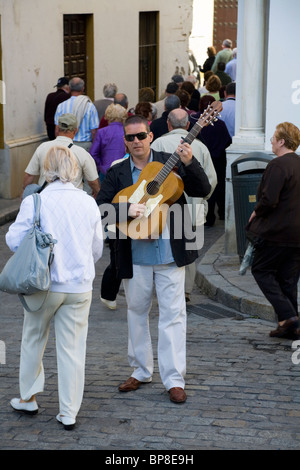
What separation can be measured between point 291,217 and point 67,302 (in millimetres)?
2496

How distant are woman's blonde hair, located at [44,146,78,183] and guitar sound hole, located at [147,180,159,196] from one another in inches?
26.1

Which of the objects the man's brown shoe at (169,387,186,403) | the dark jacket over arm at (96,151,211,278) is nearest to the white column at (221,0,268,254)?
the dark jacket over arm at (96,151,211,278)

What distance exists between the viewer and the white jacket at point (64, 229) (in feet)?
18.0

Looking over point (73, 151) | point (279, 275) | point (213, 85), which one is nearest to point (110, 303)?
point (73, 151)

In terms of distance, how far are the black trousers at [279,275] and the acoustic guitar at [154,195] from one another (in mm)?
1704

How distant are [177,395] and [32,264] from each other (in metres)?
1.38

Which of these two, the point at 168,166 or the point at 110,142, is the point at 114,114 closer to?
the point at 110,142

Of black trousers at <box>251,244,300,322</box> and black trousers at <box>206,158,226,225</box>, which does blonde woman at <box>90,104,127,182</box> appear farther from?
black trousers at <box>251,244,300,322</box>

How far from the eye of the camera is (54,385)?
641 centimetres

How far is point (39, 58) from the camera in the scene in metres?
14.9
